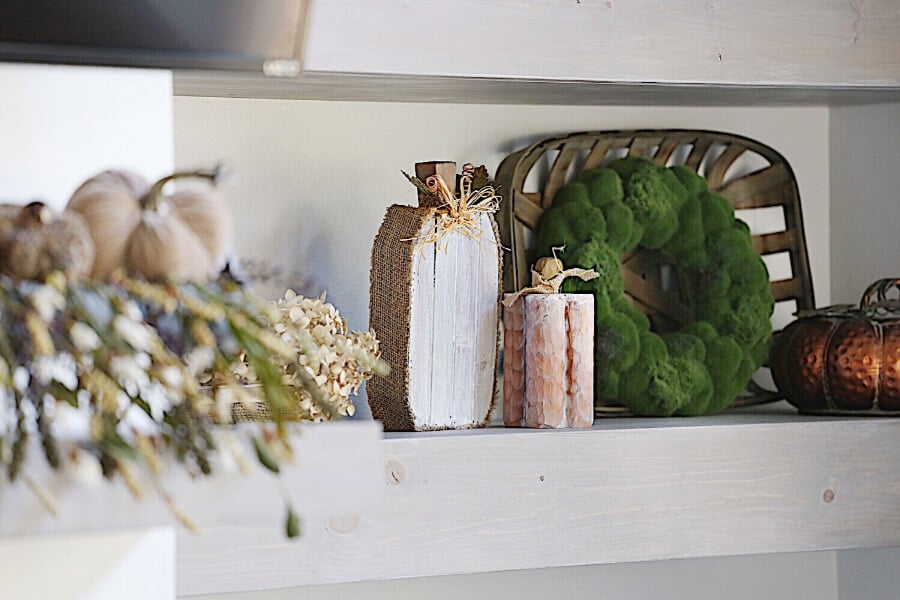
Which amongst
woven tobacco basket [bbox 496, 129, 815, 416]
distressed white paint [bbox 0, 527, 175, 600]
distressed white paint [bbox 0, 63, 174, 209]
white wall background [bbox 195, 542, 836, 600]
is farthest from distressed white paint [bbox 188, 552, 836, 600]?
distressed white paint [bbox 0, 63, 174, 209]

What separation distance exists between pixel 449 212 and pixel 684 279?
51cm

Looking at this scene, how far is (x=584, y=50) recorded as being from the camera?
4.88ft

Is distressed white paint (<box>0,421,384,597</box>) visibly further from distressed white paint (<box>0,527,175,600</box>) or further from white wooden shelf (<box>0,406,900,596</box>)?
white wooden shelf (<box>0,406,900,596</box>)

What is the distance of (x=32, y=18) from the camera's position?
963mm

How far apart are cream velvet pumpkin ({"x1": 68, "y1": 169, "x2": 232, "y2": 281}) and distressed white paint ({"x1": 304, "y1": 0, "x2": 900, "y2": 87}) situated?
56cm

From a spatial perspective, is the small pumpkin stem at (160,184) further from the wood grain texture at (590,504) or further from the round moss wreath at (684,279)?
the round moss wreath at (684,279)

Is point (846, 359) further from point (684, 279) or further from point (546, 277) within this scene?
point (546, 277)

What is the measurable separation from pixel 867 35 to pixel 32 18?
1.10 m

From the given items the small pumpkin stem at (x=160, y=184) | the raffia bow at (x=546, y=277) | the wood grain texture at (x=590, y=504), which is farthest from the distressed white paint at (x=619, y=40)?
Answer: the small pumpkin stem at (x=160, y=184)

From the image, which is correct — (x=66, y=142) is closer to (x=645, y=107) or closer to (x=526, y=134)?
(x=526, y=134)

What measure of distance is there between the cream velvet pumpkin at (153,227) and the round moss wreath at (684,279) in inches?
36.4

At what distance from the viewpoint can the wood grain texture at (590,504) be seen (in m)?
1.40

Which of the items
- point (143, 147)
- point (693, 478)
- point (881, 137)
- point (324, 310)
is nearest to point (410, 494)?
point (324, 310)

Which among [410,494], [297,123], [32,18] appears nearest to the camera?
[32,18]
